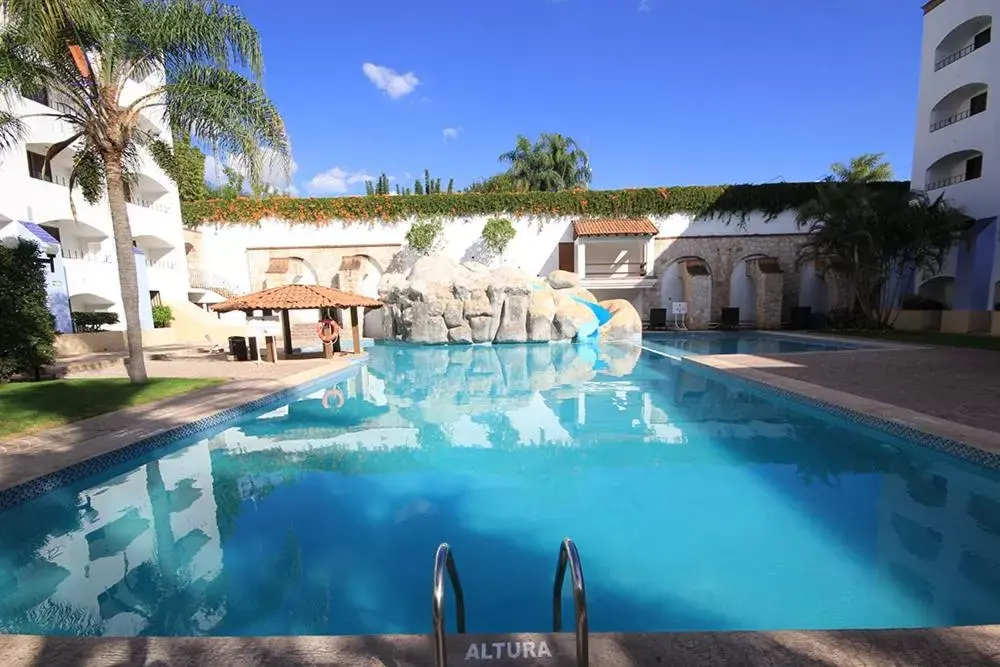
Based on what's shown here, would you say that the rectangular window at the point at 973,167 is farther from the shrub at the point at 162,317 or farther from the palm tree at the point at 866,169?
the shrub at the point at 162,317

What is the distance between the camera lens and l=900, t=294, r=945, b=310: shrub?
19.3 metres

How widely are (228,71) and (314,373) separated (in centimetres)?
644

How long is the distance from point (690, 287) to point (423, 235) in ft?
46.0

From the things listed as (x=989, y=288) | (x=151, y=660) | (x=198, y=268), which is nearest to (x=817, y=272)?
(x=989, y=288)

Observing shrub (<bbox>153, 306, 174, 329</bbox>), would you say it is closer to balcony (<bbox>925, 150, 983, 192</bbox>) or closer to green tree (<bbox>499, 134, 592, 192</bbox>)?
green tree (<bbox>499, 134, 592, 192</bbox>)

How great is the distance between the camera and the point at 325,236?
2522cm

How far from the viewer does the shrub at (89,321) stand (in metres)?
15.5

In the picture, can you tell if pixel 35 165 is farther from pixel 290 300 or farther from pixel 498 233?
pixel 498 233

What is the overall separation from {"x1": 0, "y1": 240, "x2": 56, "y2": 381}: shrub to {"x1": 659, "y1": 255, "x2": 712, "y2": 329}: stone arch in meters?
23.8

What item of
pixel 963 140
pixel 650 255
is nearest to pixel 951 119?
pixel 963 140

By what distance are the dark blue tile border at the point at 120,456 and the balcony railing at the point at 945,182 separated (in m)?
26.1

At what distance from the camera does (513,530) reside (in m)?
4.30

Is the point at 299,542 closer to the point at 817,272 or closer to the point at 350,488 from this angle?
the point at 350,488

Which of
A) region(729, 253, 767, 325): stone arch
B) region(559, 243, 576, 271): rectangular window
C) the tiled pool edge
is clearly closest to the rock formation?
region(559, 243, 576, 271): rectangular window
